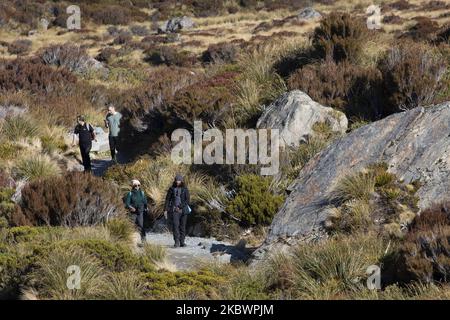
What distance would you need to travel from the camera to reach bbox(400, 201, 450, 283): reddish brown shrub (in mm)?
6941

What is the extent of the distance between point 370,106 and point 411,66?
1.19 metres

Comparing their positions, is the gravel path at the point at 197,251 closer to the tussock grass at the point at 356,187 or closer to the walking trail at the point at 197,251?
the walking trail at the point at 197,251

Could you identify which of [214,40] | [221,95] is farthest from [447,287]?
[214,40]

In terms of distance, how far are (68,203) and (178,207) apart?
1763mm

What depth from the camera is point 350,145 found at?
35.6ft

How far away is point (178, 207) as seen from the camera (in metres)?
11.0

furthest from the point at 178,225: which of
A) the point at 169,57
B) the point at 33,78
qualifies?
the point at 169,57

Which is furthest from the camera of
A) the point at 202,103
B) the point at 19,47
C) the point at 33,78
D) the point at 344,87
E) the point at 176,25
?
the point at 176,25

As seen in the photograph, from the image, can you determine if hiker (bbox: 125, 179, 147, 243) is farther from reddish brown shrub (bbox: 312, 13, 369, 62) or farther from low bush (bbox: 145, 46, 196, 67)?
low bush (bbox: 145, 46, 196, 67)

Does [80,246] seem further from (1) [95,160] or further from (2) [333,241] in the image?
(1) [95,160]

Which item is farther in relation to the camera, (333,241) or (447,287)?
(333,241)

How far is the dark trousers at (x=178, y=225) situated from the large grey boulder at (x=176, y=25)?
110 feet

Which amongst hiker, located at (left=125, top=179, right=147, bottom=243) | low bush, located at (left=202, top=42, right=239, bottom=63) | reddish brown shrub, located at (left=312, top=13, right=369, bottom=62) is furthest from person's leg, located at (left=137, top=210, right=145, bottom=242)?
low bush, located at (left=202, top=42, right=239, bottom=63)

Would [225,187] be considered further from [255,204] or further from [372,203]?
[372,203]
